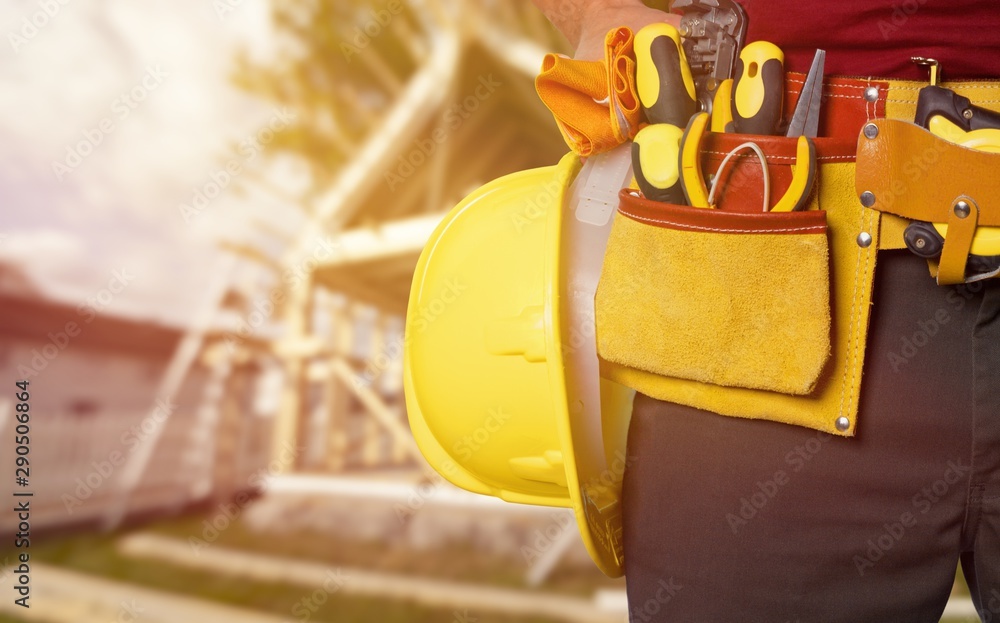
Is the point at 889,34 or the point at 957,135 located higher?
the point at 889,34

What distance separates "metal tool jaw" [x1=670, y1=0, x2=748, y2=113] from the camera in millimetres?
965

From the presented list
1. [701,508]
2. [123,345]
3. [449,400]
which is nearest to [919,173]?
[701,508]

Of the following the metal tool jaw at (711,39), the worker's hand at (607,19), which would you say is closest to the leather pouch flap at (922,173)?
the metal tool jaw at (711,39)

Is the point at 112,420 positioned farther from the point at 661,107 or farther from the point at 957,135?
the point at 957,135

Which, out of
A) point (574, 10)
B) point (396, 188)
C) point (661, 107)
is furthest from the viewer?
point (396, 188)

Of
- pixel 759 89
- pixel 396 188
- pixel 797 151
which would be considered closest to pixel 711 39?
pixel 759 89

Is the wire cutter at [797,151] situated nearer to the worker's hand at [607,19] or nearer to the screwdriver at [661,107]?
the screwdriver at [661,107]

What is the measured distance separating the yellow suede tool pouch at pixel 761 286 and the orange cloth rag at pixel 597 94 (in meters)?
0.13

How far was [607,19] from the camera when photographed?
117 cm

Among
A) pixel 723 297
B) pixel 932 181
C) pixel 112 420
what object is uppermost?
pixel 932 181

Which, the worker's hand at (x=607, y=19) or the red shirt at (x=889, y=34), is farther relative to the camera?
the worker's hand at (x=607, y=19)

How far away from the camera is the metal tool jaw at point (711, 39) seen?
0.97 metres

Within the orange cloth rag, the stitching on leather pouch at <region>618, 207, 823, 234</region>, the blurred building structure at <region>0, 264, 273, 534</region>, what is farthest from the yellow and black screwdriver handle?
the blurred building structure at <region>0, 264, 273, 534</region>

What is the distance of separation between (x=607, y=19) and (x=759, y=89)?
0.36 m
